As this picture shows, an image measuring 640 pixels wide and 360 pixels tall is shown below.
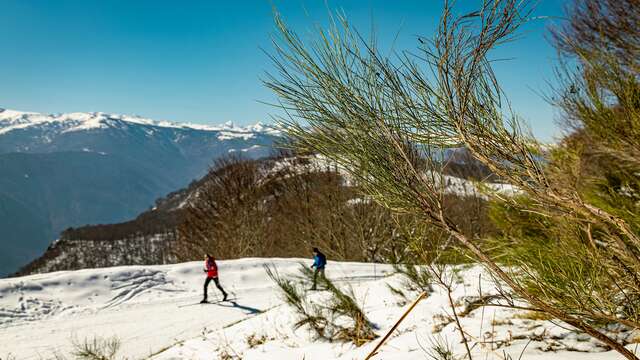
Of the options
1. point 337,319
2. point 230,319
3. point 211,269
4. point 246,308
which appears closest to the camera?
point 337,319

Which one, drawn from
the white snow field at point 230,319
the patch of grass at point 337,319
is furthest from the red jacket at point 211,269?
the patch of grass at point 337,319

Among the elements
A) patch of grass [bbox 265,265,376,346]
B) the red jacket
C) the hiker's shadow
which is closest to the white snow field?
the hiker's shadow

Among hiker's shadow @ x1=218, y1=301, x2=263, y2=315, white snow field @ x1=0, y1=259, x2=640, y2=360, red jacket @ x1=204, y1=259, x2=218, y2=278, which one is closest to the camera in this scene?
white snow field @ x1=0, y1=259, x2=640, y2=360

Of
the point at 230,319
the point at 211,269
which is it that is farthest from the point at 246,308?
the point at 211,269

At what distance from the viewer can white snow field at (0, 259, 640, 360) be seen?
3436 mm

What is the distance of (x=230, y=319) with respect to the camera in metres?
8.80

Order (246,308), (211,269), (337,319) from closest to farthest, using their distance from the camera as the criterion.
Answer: (337,319)
(246,308)
(211,269)

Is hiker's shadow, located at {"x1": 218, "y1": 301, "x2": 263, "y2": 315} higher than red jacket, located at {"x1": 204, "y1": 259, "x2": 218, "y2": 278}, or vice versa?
red jacket, located at {"x1": 204, "y1": 259, "x2": 218, "y2": 278}

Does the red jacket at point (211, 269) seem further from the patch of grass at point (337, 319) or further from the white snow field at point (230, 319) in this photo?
the patch of grass at point (337, 319)

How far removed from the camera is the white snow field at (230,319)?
344cm

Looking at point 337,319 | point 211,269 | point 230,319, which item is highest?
point 211,269

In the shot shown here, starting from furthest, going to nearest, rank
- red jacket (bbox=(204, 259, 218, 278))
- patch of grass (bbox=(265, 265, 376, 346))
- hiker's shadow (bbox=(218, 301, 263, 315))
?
red jacket (bbox=(204, 259, 218, 278)) < hiker's shadow (bbox=(218, 301, 263, 315)) < patch of grass (bbox=(265, 265, 376, 346))

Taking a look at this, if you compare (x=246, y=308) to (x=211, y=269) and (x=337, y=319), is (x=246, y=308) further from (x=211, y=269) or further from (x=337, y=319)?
(x=337, y=319)

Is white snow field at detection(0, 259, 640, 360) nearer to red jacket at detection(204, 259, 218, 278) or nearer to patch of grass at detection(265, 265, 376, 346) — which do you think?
patch of grass at detection(265, 265, 376, 346)
